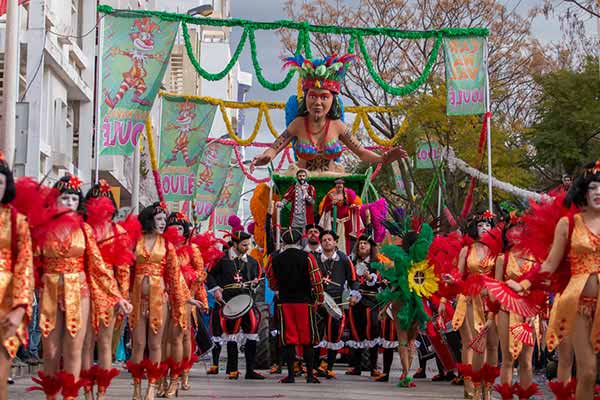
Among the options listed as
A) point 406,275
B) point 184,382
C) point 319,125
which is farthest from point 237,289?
point 319,125

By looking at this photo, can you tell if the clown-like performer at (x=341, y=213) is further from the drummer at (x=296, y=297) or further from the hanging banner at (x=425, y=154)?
the hanging banner at (x=425, y=154)

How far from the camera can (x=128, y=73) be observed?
21031 millimetres

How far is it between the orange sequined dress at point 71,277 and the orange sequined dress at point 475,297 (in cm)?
432

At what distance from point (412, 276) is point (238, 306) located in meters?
2.67

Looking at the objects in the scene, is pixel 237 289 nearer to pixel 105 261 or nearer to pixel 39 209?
pixel 105 261

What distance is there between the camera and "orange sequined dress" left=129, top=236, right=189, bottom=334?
40.7ft

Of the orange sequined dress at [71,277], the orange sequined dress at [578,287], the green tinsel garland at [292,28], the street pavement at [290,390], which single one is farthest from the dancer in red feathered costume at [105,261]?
the green tinsel garland at [292,28]

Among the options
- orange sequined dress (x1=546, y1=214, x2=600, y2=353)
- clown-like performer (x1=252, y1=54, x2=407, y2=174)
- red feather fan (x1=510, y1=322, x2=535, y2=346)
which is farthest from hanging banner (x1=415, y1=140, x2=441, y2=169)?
orange sequined dress (x1=546, y1=214, x2=600, y2=353)

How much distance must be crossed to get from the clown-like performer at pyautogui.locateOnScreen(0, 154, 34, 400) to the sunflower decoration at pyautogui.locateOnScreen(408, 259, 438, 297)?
313 inches

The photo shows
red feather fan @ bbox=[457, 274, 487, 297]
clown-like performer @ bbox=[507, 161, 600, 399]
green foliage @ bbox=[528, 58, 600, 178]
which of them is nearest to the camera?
clown-like performer @ bbox=[507, 161, 600, 399]

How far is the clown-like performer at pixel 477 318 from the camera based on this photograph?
12.2m

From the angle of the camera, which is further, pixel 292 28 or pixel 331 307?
pixel 292 28

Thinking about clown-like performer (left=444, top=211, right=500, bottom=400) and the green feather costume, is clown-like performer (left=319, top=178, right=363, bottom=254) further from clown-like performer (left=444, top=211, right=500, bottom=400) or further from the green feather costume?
clown-like performer (left=444, top=211, right=500, bottom=400)

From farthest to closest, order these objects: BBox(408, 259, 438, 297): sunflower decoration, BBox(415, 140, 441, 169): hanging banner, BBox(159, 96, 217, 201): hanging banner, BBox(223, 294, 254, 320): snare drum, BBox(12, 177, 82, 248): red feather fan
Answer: BBox(415, 140, 441, 169): hanging banner
BBox(159, 96, 217, 201): hanging banner
BBox(223, 294, 254, 320): snare drum
BBox(408, 259, 438, 297): sunflower decoration
BBox(12, 177, 82, 248): red feather fan
